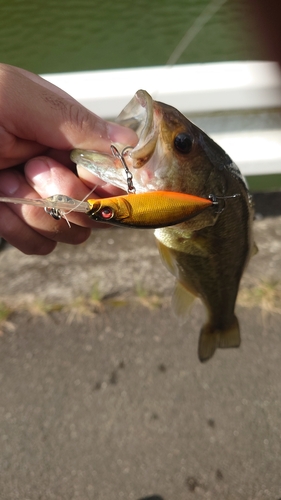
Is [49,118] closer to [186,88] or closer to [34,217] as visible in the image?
[34,217]

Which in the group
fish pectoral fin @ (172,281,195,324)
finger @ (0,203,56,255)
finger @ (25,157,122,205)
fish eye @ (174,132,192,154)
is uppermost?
fish eye @ (174,132,192,154)

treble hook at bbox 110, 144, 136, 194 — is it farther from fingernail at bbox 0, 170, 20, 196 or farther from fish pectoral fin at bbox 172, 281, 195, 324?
fish pectoral fin at bbox 172, 281, 195, 324

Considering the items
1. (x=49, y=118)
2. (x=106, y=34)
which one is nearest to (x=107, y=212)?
(x=49, y=118)

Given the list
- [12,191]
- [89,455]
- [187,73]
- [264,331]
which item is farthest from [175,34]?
[89,455]

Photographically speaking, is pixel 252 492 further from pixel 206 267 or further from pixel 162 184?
pixel 162 184

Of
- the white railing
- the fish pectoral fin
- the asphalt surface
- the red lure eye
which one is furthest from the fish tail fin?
the white railing
